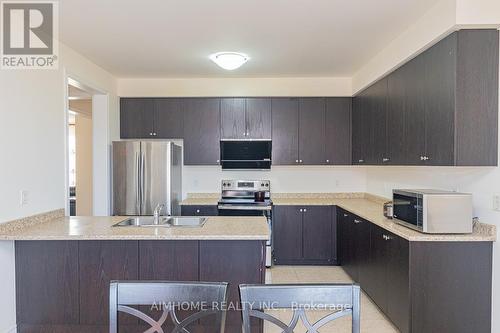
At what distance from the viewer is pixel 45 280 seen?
2623mm

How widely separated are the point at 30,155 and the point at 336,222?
3467 mm

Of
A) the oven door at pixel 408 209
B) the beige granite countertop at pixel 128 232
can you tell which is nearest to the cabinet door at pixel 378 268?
the oven door at pixel 408 209

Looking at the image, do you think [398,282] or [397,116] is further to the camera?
[397,116]

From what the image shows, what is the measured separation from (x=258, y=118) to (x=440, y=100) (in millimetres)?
2561

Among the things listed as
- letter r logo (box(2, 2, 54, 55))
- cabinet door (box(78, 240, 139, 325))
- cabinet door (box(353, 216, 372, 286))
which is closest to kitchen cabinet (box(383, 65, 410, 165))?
cabinet door (box(353, 216, 372, 286))

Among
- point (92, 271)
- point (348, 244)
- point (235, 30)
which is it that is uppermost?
point (235, 30)

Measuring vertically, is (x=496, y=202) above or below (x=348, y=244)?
above

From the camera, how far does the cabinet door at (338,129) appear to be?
188 inches

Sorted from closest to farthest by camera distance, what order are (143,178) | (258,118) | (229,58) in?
(229,58) < (143,178) < (258,118)

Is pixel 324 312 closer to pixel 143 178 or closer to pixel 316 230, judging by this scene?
pixel 316 230

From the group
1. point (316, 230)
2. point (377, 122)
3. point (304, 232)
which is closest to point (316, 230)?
point (316, 230)

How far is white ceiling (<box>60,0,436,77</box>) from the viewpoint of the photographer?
2.54m

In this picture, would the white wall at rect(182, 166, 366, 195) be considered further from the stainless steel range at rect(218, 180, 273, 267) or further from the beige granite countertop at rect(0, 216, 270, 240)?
the beige granite countertop at rect(0, 216, 270, 240)

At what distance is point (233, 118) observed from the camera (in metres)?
4.77
